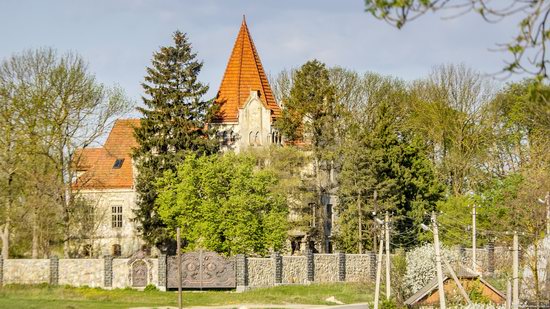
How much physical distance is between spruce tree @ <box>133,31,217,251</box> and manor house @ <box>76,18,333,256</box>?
3.77 m

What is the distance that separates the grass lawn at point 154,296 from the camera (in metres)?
43.1

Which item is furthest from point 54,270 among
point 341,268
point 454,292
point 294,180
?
point 454,292

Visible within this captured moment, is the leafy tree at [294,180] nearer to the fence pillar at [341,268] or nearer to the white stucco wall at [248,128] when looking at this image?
the white stucco wall at [248,128]

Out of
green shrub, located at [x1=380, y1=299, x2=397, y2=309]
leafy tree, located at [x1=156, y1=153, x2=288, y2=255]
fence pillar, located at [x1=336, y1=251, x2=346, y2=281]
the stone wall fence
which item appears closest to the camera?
green shrub, located at [x1=380, y1=299, x2=397, y2=309]

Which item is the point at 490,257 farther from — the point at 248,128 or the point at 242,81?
the point at 242,81

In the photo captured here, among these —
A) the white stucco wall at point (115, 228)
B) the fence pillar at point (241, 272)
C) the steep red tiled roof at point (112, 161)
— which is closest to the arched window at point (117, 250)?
the white stucco wall at point (115, 228)

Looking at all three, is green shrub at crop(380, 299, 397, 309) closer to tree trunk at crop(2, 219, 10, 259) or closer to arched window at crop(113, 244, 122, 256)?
tree trunk at crop(2, 219, 10, 259)

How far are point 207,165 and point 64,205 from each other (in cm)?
756

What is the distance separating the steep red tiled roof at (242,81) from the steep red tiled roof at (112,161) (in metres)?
5.82

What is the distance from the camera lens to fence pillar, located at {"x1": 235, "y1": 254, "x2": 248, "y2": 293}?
162ft

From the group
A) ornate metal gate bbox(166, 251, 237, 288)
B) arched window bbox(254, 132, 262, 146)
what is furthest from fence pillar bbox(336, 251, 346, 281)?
arched window bbox(254, 132, 262, 146)

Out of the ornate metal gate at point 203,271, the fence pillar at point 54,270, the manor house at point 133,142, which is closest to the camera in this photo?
the ornate metal gate at point 203,271

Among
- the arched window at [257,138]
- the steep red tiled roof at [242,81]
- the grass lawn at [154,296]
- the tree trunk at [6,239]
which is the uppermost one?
the steep red tiled roof at [242,81]

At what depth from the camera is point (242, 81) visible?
65812mm
